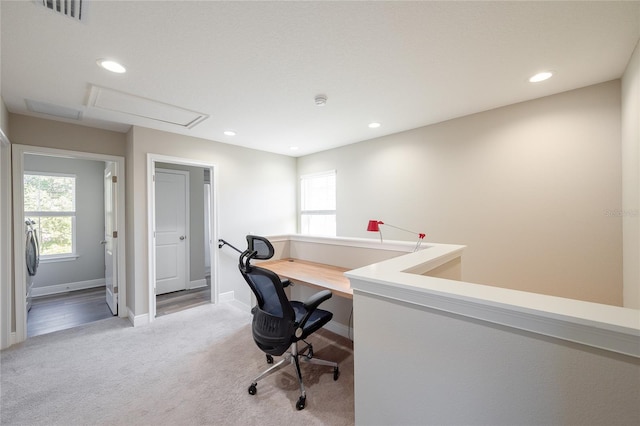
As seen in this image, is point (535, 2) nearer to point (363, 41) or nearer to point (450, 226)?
point (363, 41)

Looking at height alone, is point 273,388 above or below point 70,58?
below

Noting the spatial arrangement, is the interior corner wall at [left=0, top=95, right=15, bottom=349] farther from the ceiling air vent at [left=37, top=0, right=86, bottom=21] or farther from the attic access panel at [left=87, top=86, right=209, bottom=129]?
the ceiling air vent at [left=37, top=0, right=86, bottom=21]

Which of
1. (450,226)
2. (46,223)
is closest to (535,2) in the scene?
(450,226)

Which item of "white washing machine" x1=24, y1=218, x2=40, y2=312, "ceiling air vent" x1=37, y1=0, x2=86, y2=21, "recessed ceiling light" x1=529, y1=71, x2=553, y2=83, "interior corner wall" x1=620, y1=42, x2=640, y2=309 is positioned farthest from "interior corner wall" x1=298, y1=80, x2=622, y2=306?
"white washing machine" x1=24, y1=218, x2=40, y2=312

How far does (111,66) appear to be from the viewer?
1907 mm

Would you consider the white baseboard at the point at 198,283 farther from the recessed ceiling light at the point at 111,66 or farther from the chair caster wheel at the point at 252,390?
the recessed ceiling light at the point at 111,66

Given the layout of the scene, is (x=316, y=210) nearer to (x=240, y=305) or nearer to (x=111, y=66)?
(x=240, y=305)

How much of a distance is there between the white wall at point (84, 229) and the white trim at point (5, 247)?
201 centimetres

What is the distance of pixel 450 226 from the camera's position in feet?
10.3

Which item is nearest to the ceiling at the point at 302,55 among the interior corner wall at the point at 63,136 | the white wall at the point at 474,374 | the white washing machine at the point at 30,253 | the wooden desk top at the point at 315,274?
the interior corner wall at the point at 63,136

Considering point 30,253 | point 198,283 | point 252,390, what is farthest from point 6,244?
point 252,390

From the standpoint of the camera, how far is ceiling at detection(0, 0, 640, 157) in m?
1.43

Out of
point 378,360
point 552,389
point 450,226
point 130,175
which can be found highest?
point 130,175

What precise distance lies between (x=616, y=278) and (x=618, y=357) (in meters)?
2.31
